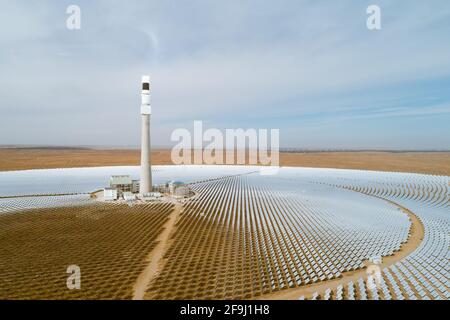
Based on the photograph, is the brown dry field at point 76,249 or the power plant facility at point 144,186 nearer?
the brown dry field at point 76,249

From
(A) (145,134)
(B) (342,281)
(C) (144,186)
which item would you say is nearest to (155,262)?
A: (B) (342,281)

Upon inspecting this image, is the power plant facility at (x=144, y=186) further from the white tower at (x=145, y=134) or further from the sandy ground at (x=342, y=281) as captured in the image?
the sandy ground at (x=342, y=281)

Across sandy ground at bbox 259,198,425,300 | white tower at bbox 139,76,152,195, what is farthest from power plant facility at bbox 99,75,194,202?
sandy ground at bbox 259,198,425,300

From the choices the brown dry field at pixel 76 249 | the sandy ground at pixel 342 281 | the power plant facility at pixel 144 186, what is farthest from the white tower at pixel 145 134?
the sandy ground at pixel 342 281

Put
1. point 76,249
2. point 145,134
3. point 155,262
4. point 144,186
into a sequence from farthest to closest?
1. point 144,186
2. point 145,134
3. point 76,249
4. point 155,262

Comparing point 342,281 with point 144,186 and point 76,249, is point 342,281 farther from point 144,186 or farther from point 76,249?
point 144,186

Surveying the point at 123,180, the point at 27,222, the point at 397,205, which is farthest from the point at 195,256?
the point at 397,205

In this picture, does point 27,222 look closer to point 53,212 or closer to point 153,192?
point 53,212
